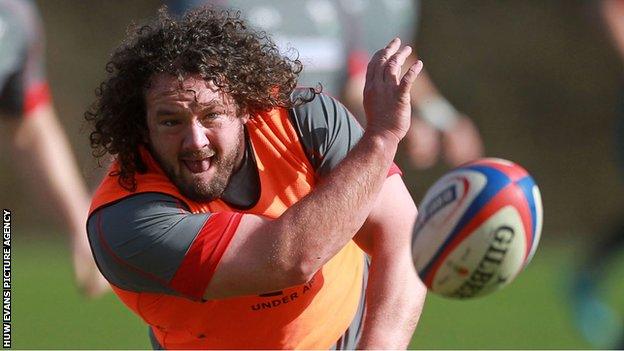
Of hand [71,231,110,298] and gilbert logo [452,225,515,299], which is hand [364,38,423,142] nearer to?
gilbert logo [452,225,515,299]

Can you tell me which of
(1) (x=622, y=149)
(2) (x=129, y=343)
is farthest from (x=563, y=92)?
(2) (x=129, y=343)

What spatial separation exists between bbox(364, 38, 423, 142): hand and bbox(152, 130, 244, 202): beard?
0.45 metres

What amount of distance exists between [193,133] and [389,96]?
558mm

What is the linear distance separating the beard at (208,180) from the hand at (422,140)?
377cm

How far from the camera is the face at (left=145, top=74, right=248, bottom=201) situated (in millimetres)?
3559

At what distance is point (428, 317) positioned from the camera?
838cm

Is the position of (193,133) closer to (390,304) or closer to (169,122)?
(169,122)

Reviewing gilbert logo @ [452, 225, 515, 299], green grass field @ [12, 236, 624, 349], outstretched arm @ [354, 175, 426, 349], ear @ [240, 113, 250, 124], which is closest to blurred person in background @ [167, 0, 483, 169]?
green grass field @ [12, 236, 624, 349]

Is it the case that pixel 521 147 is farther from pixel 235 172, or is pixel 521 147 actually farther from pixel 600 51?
pixel 235 172

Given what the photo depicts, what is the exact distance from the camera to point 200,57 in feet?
12.0

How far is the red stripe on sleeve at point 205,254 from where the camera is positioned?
3455mm

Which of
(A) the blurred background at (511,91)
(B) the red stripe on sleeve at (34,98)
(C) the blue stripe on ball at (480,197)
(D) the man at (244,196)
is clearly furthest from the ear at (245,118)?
(A) the blurred background at (511,91)

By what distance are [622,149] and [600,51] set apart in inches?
159

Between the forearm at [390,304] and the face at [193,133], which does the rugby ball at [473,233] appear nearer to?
the forearm at [390,304]
